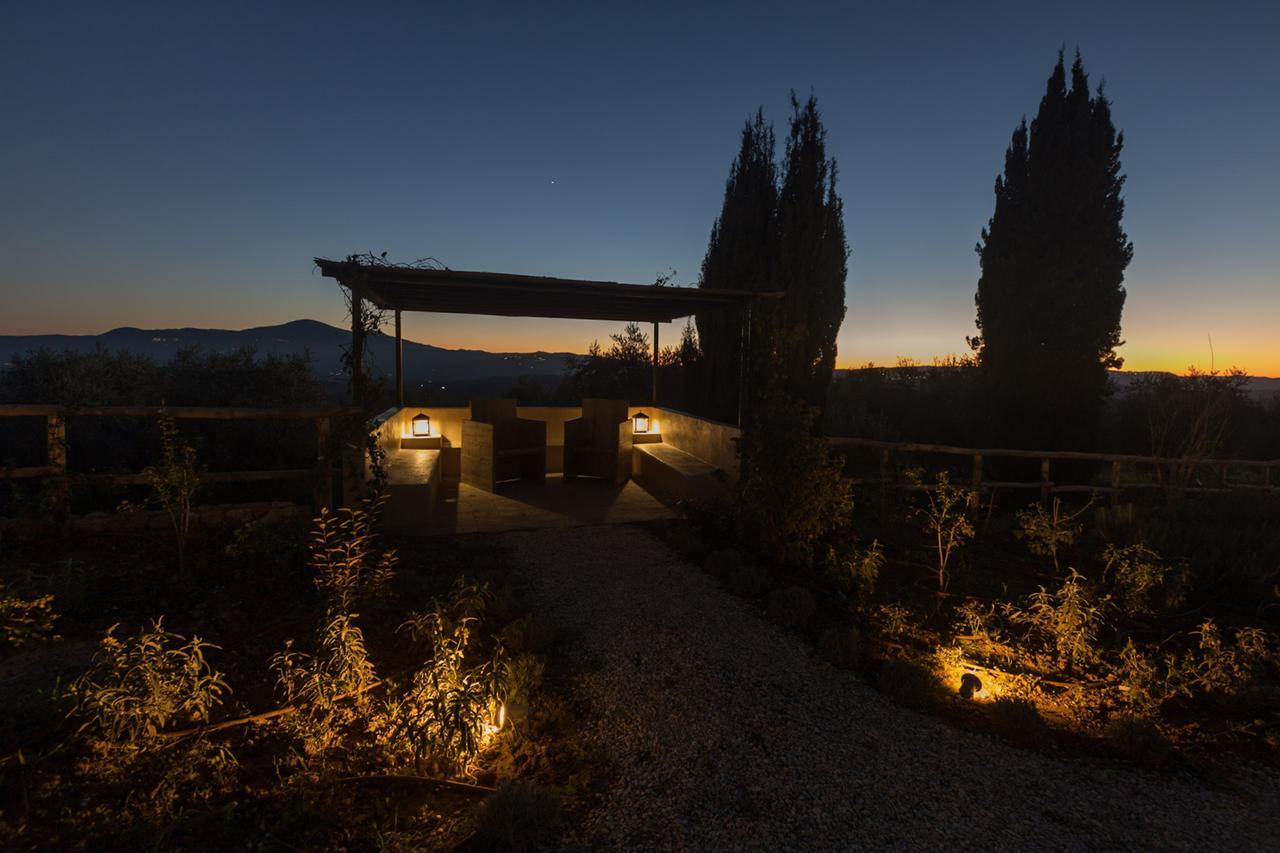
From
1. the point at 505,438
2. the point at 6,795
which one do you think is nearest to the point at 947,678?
the point at 6,795

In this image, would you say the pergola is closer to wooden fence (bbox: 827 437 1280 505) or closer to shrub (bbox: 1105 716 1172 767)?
wooden fence (bbox: 827 437 1280 505)

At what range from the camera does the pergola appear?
19.8 ft

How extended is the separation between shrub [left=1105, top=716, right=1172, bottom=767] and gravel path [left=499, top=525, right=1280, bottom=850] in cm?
12

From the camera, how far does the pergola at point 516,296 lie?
19.8 ft

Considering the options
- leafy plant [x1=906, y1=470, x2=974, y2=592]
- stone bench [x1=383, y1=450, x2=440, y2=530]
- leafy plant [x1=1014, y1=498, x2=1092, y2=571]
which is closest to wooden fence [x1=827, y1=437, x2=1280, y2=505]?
leafy plant [x1=906, y1=470, x2=974, y2=592]

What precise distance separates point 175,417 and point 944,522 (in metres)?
7.21

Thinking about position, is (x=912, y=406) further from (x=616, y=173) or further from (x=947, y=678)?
(x=947, y=678)

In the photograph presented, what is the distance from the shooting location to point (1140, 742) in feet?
8.61

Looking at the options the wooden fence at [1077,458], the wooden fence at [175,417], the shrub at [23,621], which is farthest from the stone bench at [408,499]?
the wooden fence at [1077,458]

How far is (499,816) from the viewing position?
6.25 feet

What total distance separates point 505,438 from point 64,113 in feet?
20.3

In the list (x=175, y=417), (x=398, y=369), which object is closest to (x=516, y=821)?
(x=175, y=417)

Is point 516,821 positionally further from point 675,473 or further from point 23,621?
point 675,473

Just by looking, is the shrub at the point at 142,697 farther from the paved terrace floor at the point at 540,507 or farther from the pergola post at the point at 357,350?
the pergola post at the point at 357,350
